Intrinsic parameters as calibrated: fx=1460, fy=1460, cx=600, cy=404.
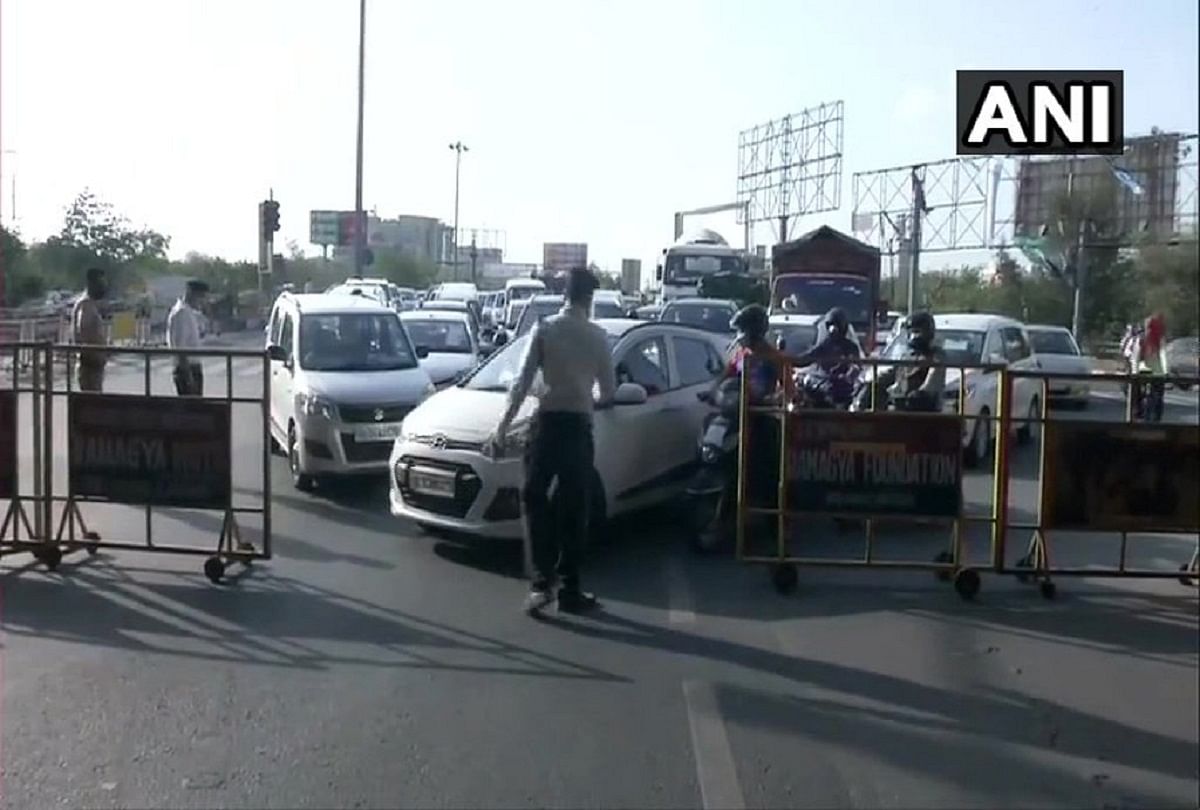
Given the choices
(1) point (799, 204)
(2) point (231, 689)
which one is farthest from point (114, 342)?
Result: (1) point (799, 204)

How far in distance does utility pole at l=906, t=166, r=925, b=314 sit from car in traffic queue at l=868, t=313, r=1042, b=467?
0.74 meters

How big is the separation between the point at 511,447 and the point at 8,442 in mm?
2981

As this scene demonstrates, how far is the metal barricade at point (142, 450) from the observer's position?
27.7 feet

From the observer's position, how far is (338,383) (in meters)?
11.9

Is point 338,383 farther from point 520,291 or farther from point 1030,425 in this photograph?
point 520,291

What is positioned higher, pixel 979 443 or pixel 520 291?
pixel 520 291

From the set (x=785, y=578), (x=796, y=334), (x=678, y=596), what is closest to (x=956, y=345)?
(x=785, y=578)

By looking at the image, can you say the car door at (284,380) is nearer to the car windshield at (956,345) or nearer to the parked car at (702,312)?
the car windshield at (956,345)

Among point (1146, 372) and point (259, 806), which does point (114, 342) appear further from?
point (1146, 372)

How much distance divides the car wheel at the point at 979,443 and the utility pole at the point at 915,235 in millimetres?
1593

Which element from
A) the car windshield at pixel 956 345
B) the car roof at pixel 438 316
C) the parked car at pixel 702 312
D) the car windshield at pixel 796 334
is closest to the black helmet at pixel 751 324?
the car windshield at pixel 956 345

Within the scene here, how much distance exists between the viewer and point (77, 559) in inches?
355

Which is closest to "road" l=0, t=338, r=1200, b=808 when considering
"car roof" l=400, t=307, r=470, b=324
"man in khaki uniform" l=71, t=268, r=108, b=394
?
"man in khaki uniform" l=71, t=268, r=108, b=394

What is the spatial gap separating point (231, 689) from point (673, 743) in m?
1.98
